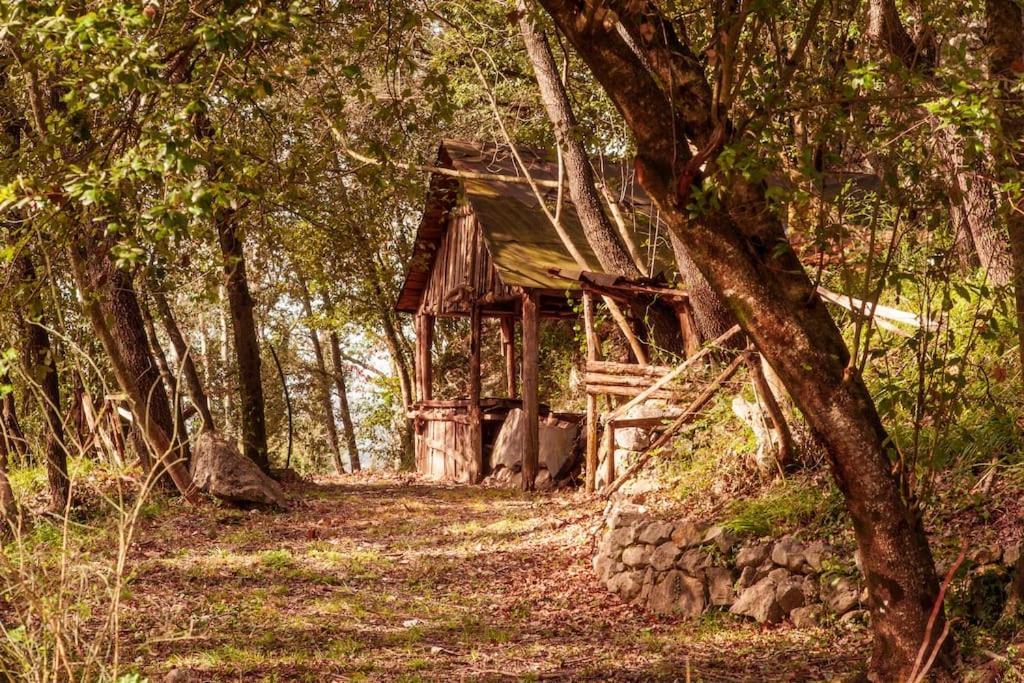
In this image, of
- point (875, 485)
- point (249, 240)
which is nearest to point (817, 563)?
point (875, 485)

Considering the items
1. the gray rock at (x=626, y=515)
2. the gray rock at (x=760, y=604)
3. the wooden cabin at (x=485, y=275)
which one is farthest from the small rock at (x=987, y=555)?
the wooden cabin at (x=485, y=275)

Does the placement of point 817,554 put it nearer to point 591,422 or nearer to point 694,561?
point 694,561

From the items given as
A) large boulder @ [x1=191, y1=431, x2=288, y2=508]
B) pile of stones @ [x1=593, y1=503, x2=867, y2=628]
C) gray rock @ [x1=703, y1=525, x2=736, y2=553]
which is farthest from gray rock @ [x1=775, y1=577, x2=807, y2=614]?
large boulder @ [x1=191, y1=431, x2=288, y2=508]

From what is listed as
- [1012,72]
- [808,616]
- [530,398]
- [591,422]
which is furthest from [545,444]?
[1012,72]

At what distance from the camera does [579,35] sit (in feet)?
16.5

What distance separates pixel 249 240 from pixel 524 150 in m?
6.31

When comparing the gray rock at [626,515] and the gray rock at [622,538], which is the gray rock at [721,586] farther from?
the gray rock at [626,515]

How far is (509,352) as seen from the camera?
2012 cm

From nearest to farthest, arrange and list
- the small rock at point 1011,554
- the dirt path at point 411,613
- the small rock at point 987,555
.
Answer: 1. the small rock at point 1011,554
2. the small rock at point 987,555
3. the dirt path at point 411,613

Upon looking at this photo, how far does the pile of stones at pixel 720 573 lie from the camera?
654cm

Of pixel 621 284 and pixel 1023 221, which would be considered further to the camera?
pixel 621 284

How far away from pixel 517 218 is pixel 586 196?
4074mm

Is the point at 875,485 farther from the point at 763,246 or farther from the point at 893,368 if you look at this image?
the point at 893,368

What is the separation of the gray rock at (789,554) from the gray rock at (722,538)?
1.28 ft
